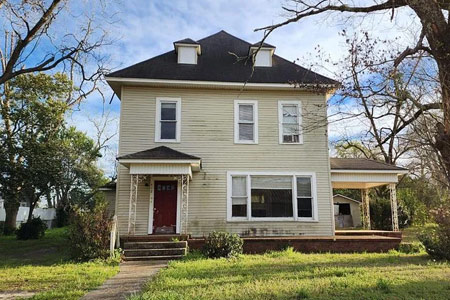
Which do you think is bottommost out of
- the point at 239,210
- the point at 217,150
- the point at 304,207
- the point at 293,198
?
the point at 239,210

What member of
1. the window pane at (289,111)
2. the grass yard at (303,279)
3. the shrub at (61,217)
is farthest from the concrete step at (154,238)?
the shrub at (61,217)

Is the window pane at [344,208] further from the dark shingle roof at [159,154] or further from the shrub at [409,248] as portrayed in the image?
the dark shingle roof at [159,154]

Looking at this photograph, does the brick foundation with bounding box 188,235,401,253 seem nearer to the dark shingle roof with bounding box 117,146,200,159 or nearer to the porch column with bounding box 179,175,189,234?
the porch column with bounding box 179,175,189,234

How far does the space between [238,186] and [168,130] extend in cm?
347

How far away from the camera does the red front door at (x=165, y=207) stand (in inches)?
493

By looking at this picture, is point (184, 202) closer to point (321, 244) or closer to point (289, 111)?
point (321, 244)

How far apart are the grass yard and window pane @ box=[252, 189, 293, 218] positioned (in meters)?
2.61

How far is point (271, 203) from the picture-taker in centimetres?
1310

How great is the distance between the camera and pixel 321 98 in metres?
14.1

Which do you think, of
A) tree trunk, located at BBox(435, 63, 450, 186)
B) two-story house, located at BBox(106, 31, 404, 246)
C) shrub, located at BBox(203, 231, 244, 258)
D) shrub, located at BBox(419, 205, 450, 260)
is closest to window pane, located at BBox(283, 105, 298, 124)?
two-story house, located at BBox(106, 31, 404, 246)

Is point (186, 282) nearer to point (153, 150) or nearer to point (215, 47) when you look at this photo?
point (153, 150)

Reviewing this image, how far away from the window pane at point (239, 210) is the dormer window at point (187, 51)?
620 cm

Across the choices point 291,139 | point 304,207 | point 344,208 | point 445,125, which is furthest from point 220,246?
point 344,208

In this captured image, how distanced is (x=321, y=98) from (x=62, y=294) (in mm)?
11543
